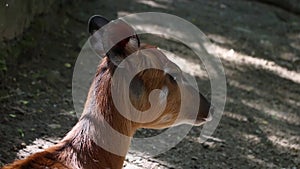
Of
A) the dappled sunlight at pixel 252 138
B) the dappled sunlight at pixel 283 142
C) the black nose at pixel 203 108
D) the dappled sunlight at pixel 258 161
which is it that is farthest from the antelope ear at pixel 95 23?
the dappled sunlight at pixel 283 142

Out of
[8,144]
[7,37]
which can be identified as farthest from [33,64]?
[8,144]

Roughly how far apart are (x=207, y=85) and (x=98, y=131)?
3215mm

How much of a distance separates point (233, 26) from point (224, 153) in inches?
140

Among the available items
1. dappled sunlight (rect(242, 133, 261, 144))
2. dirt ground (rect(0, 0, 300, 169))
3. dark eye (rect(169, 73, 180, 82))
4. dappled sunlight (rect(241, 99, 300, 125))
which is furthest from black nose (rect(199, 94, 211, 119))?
dappled sunlight (rect(241, 99, 300, 125))

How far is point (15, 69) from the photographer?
5.65 m

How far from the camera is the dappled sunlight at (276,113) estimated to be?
5.91m

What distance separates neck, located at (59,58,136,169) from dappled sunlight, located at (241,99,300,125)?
2.97m

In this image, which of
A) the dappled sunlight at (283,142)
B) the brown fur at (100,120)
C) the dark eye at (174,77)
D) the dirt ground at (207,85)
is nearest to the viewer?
the brown fur at (100,120)

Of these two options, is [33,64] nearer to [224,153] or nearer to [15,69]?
[15,69]

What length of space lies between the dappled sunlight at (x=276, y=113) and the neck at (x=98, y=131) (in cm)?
297

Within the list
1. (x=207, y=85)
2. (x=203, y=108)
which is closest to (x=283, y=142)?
(x=207, y=85)

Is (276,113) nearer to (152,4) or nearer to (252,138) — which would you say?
(252,138)

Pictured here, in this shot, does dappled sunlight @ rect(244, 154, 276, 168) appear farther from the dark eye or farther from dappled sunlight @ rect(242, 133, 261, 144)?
the dark eye

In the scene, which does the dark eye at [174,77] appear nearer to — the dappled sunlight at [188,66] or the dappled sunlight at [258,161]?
the dappled sunlight at [258,161]
